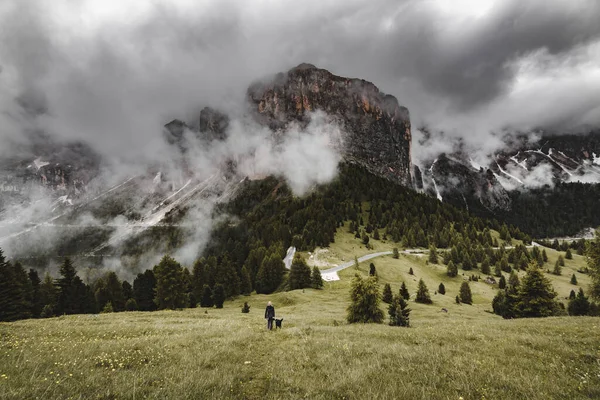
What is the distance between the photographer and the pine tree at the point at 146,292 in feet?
211

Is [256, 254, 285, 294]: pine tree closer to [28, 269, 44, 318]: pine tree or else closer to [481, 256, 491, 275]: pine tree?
[28, 269, 44, 318]: pine tree

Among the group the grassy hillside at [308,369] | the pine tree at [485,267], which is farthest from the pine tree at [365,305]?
the pine tree at [485,267]

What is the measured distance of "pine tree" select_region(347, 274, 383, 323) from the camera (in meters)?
33.0

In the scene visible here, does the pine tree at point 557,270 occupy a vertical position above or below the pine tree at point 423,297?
above

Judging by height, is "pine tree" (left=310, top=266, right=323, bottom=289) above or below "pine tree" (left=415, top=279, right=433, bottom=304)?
above

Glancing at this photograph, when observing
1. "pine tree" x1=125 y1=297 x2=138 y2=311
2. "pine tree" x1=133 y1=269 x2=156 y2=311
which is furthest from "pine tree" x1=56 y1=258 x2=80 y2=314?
"pine tree" x1=133 y1=269 x2=156 y2=311

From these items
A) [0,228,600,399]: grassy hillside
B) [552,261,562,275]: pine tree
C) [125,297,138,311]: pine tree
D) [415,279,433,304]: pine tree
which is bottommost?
[125,297,138,311]: pine tree

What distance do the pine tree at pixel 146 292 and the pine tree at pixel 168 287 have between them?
6.39m

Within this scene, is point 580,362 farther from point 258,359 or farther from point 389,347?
point 258,359

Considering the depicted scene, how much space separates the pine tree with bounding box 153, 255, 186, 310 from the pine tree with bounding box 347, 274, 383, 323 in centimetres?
4026

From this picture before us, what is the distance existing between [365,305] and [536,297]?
1095 inches

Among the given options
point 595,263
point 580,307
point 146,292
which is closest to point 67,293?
point 146,292

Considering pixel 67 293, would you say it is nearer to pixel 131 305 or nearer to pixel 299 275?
pixel 131 305

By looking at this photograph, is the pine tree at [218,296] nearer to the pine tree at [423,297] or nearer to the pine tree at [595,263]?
the pine tree at [423,297]
